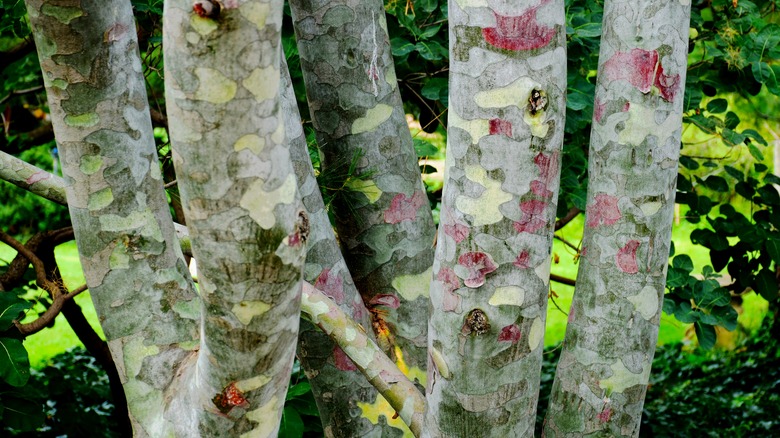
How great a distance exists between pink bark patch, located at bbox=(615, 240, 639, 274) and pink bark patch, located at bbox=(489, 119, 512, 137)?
441mm

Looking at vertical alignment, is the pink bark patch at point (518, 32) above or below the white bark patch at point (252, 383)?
above

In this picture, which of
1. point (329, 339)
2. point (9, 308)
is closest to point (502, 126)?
point (329, 339)

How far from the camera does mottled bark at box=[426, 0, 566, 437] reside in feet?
4.37

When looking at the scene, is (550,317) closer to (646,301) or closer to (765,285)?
(765,285)

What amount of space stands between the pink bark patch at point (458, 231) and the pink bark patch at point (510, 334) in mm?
182

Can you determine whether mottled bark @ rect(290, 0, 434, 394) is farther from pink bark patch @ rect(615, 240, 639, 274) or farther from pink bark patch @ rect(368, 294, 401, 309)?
pink bark patch @ rect(615, 240, 639, 274)

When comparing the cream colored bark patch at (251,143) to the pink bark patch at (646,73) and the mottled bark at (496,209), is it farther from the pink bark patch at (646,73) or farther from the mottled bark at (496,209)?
the pink bark patch at (646,73)

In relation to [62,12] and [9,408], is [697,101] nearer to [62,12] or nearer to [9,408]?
[62,12]

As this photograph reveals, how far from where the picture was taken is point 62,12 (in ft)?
4.48

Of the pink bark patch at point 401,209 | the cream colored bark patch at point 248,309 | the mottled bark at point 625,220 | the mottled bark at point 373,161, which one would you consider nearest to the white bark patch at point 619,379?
the mottled bark at point 625,220

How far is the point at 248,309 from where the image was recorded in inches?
45.2

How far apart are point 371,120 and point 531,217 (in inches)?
24.7

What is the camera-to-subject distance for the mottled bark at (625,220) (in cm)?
156

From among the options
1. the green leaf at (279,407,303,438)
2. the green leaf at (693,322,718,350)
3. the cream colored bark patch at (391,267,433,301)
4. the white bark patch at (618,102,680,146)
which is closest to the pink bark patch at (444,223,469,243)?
the white bark patch at (618,102,680,146)
